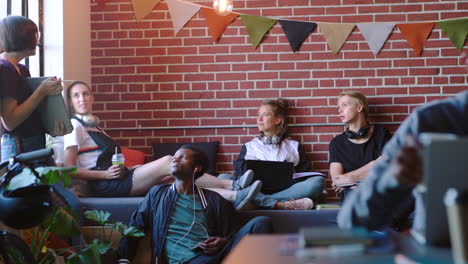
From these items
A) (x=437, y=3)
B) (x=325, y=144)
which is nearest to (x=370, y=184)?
(x=325, y=144)

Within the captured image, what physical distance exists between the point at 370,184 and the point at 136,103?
3962 millimetres

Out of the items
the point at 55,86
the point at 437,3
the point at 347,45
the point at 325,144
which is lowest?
the point at 325,144

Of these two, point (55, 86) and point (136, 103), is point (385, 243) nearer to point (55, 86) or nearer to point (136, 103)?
point (55, 86)

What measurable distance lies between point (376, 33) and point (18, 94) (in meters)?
2.74

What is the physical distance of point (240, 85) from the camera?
17.0 ft

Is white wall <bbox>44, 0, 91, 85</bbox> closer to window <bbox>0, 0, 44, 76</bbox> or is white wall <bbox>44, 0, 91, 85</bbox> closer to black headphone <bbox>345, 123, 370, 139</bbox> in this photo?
window <bbox>0, 0, 44, 76</bbox>

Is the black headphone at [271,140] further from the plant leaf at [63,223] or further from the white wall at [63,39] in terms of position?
the plant leaf at [63,223]

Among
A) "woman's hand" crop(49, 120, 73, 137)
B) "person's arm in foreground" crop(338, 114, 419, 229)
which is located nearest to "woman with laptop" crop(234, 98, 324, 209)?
"woman's hand" crop(49, 120, 73, 137)

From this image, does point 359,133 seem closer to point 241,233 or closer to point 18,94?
point 241,233

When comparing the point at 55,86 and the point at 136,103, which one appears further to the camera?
the point at 136,103

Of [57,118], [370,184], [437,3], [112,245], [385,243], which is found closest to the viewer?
[385,243]

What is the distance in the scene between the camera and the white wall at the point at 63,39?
482cm

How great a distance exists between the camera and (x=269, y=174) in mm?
4465

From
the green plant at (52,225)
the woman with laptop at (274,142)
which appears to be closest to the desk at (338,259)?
the green plant at (52,225)
